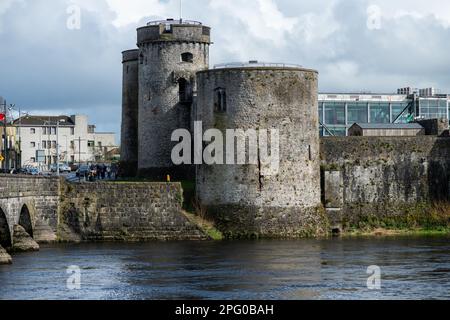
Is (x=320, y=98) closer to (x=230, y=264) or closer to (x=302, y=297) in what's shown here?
(x=230, y=264)

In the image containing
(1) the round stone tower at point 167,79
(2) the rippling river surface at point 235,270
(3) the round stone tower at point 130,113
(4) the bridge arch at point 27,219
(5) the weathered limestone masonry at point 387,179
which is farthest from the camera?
(3) the round stone tower at point 130,113

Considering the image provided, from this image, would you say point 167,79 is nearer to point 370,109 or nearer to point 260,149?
point 260,149

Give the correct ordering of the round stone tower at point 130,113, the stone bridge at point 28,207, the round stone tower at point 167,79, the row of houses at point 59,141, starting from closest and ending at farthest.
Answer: the stone bridge at point 28,207 → the round stone tower at point 167,79 → the round stone tower at point 130,113 → the row of houses at point 59,141

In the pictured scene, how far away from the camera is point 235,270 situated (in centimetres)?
5697

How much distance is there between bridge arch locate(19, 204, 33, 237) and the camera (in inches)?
2709

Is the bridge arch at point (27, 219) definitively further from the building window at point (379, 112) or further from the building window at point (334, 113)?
the building window at point (379, 112)

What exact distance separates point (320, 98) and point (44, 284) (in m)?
64.4

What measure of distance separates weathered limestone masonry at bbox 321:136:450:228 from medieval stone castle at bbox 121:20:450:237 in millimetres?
62

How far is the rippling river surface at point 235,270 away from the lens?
49750 mm

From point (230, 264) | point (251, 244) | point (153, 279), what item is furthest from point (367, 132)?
point (153, 279)

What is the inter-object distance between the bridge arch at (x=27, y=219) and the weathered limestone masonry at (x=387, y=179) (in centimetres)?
1830

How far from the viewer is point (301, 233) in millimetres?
74750

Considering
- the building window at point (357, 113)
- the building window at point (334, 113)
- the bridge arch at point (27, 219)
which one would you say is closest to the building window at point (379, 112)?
the building window at point (357, 113)

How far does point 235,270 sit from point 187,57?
96.9 feet
